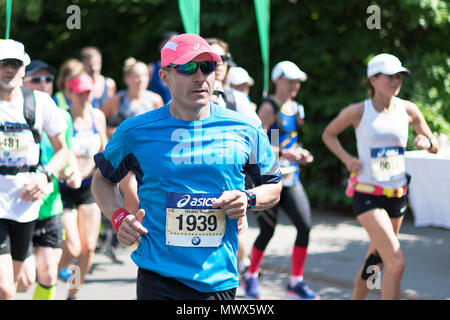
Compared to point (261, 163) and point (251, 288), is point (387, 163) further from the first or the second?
point (261, 163)

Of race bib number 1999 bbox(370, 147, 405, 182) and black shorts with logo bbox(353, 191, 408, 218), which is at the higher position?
race bib number 1999 bbox(370, 147, 405, 182)

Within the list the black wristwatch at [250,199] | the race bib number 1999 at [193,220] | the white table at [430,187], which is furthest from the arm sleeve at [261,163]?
the white table at [430,187]

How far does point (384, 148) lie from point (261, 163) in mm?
2348

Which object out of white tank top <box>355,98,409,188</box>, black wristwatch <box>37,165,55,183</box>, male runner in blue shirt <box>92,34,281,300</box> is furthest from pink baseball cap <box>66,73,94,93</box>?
male runner in blue shirt <box>92,34,281,300</box>

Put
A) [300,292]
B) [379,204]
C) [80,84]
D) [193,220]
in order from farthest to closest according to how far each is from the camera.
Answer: [300,292] < [80,84] < [379,204] < [193,220]

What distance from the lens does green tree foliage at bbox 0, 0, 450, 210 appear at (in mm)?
10414

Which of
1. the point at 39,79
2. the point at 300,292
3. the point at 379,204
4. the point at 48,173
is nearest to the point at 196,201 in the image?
the point at 48,173

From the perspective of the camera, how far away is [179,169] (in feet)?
11.3

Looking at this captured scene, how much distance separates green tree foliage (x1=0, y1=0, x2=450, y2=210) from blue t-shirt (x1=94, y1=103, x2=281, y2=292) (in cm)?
688

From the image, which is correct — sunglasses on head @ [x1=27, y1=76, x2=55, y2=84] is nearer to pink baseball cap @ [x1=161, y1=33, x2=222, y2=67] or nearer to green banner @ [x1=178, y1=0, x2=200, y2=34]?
green banner @ [x1=178, y1=0, x2=200, y2=34]

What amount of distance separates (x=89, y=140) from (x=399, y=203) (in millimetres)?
2783
